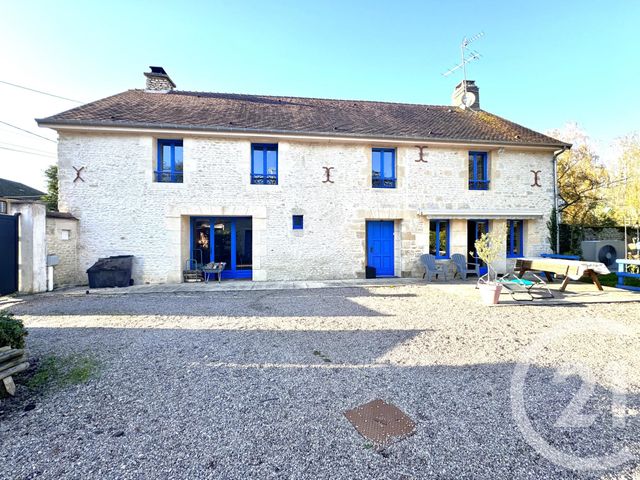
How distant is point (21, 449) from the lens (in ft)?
6.30

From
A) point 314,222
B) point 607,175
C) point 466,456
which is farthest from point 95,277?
point 607,175

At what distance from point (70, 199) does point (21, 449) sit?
9.10 meters

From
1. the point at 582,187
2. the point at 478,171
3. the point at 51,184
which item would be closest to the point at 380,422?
the point at 478,171

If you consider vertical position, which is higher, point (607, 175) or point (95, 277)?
point (607, 175)

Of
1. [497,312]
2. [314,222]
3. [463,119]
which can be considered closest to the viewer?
[497,312]

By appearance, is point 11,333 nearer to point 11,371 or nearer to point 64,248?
point 11,371

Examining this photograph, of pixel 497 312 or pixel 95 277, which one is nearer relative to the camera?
pixel 497 312

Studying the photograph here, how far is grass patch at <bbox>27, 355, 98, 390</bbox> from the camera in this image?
281 cm

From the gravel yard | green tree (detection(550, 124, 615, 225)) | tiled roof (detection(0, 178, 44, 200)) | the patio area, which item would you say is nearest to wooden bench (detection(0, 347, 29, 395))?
the gravel yard

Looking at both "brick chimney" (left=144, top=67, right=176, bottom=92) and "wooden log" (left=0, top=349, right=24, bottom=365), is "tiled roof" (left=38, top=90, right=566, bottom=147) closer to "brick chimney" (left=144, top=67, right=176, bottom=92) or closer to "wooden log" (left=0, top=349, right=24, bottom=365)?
"brick chimney" (left=144, top=67, right=176, bottom=92)

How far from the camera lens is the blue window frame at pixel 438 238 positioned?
33.3 feet

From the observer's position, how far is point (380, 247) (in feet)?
32.8

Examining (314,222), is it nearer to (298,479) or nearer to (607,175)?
(298,479)

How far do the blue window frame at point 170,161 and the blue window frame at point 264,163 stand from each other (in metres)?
2.40
